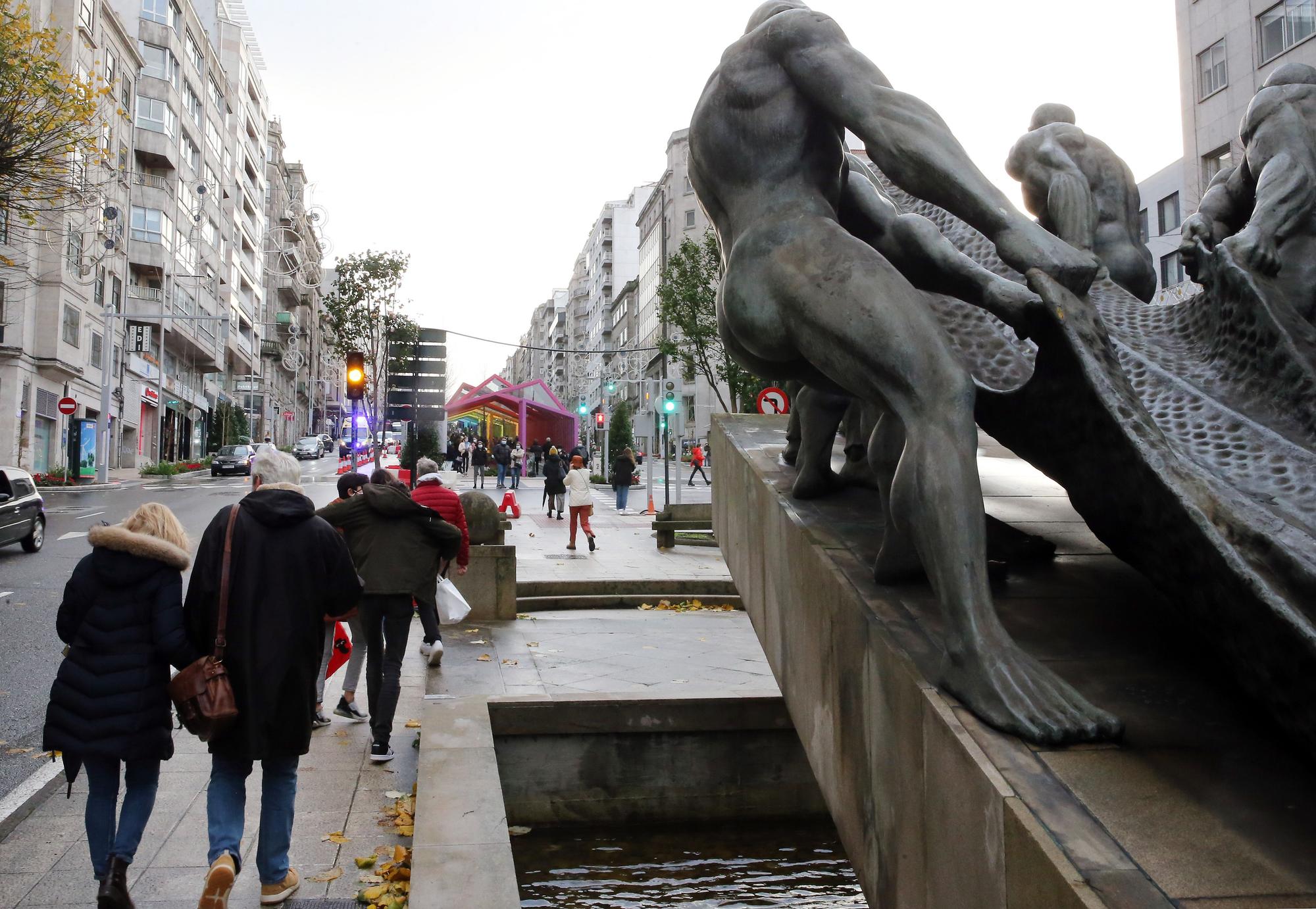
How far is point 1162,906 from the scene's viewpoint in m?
1.80

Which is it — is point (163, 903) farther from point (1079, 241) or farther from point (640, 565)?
point (640, 565)

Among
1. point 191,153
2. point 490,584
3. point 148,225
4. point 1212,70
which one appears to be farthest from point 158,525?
point 191,153

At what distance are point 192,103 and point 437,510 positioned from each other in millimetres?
56000

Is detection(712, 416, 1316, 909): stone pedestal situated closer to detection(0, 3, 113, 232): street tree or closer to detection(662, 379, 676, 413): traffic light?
detection(0, 3, 113, 232): street tree

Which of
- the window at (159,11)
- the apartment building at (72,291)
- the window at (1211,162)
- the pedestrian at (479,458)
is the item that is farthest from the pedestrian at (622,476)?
the window at (159,11)

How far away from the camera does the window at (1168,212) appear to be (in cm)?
3607

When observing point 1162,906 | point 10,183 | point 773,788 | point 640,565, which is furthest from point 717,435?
point 10,183

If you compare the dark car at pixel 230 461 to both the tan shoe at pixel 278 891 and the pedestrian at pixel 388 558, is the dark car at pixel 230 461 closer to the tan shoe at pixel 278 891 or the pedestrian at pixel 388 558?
the pedestrian at pixel 388 558

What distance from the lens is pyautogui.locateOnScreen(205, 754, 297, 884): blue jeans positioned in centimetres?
369

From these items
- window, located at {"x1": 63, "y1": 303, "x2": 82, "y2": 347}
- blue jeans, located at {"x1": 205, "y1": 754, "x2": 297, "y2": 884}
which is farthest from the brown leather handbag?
window, located at {"x1": 63, "y1": 303, "x2": 82, "y2": 347}

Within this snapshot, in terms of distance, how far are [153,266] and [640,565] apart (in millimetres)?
41410

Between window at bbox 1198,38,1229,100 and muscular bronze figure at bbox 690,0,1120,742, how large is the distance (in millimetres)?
34417

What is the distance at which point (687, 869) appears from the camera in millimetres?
5102

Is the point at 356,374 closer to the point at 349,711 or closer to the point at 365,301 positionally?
the point at 349,711
